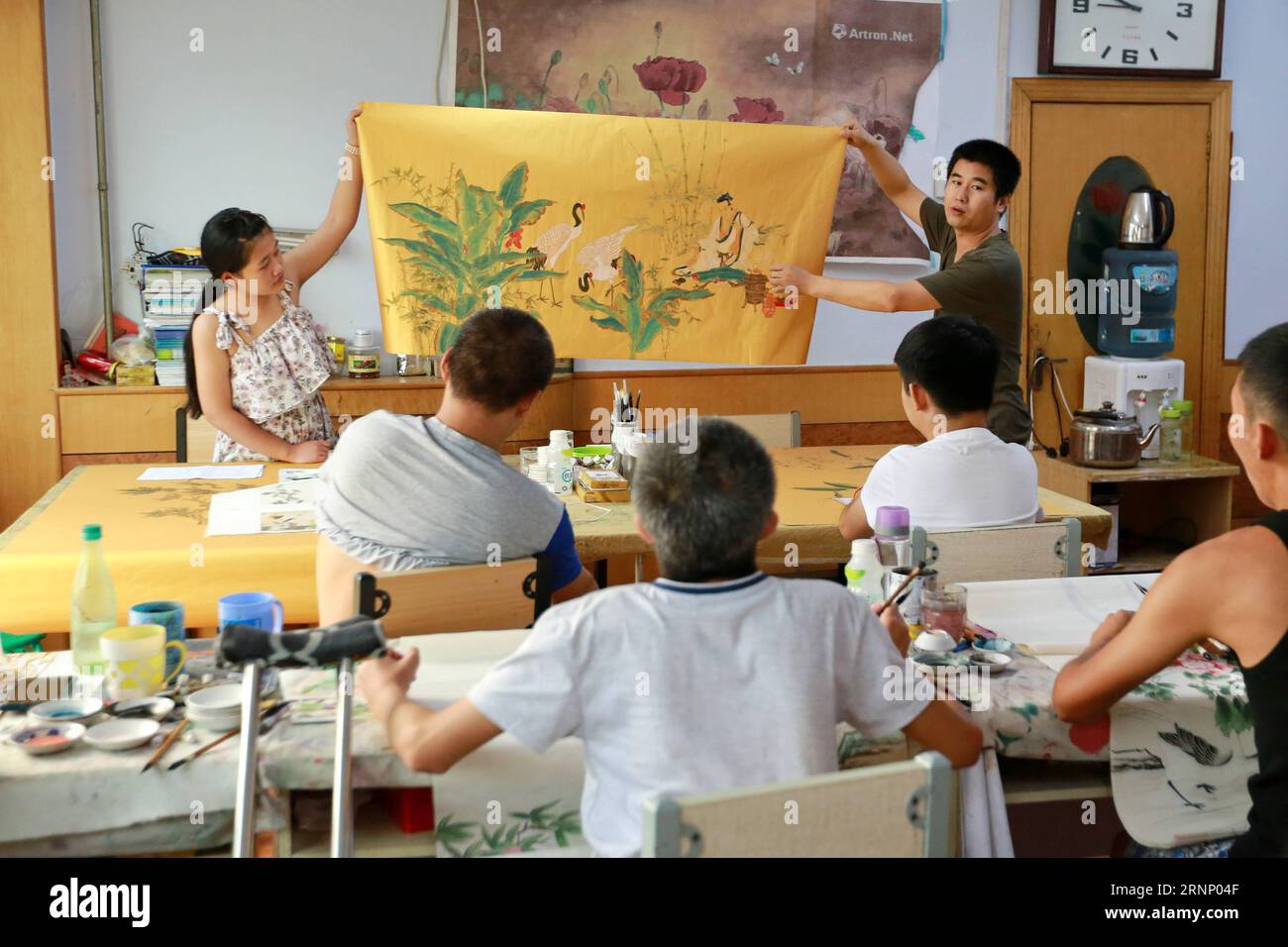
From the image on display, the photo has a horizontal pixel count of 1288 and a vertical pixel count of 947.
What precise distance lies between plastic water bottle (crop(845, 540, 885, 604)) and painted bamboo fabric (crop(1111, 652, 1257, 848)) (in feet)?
1.63

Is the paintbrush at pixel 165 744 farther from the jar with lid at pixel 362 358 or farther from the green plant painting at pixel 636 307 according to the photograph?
the jar with lid at pixel 362 358

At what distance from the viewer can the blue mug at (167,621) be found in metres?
2.08

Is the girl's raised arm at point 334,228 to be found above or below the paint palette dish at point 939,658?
above

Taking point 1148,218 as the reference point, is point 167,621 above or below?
below

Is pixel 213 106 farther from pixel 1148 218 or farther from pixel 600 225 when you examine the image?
pixel 1148 218

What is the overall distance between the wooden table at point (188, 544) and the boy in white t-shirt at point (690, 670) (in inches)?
57.8

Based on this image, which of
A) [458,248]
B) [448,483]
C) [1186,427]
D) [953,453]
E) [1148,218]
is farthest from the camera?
[1186,427]

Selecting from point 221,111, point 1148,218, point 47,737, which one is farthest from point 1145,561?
point 47,737

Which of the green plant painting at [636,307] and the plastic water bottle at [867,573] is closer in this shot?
the plastic water bottle at [867,573]

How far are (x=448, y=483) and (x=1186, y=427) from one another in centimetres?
437

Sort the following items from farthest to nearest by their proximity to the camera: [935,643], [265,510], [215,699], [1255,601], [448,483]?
1. [265,510]
2. [448,483]
3. [935,643]
4. [215,699]
5. [1255,601]

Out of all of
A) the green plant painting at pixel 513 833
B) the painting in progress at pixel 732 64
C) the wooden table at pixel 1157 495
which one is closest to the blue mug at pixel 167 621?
the green plant painting at pixel 513 833

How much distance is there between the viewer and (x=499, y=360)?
2.42m
